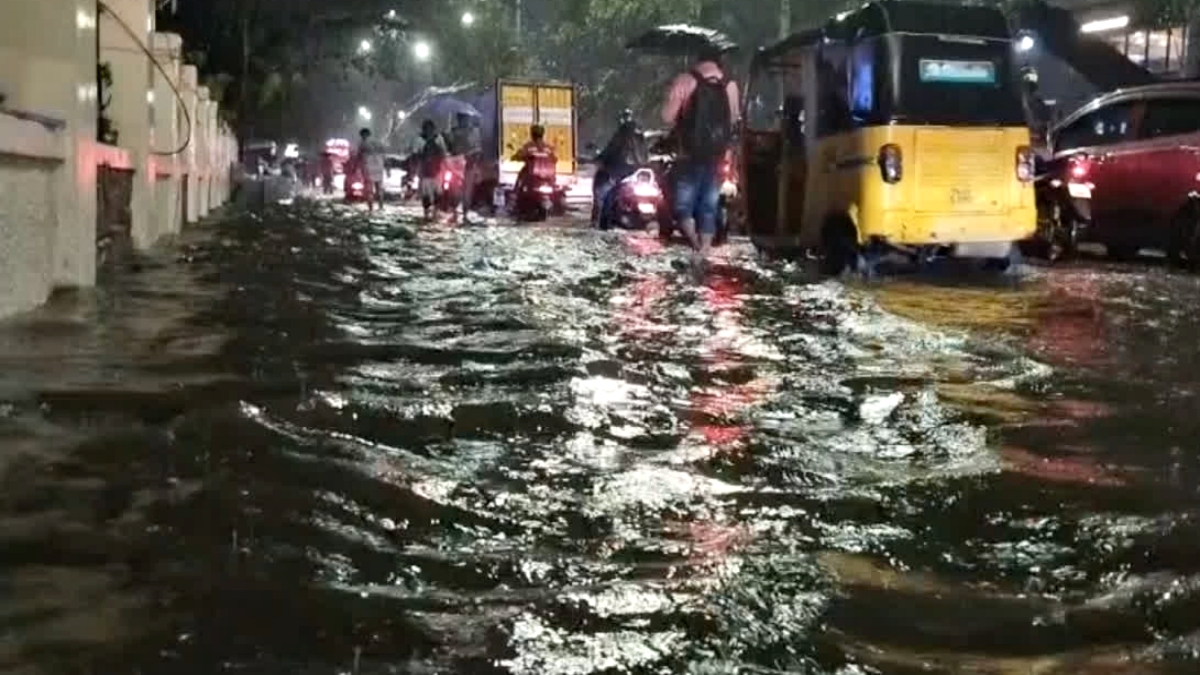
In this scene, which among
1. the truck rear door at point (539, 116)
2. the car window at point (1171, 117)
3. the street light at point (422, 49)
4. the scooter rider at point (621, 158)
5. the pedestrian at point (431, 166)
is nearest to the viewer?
the car window at point (1171, 117)

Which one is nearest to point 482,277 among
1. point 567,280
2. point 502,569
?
point 567,280

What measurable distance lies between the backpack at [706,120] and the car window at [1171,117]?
4.30 m

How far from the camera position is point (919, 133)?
12.1 meters

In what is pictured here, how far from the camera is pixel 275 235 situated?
1820 centimetres

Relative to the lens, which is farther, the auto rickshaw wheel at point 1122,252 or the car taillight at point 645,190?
the car taillight at point 645,190

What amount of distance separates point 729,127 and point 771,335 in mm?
5617

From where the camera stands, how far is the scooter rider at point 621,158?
69.3ft

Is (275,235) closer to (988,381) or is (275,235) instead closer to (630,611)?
(988,381)

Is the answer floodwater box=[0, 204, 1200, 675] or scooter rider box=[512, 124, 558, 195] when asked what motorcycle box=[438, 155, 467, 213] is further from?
floodwater box=[0, 204, 1200, 675]

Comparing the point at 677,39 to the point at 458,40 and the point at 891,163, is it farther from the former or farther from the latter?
the point at 458,40

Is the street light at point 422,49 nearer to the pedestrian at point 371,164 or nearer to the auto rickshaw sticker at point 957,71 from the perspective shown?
the pedestrian at point 371,164

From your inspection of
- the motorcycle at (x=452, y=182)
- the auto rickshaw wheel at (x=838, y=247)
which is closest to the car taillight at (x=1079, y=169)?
the auto rickshaw wheel at (x=838, y=247)

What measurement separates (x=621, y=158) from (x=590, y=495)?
16.8 m

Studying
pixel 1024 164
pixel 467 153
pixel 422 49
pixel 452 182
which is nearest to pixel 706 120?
pixel 1024 164
